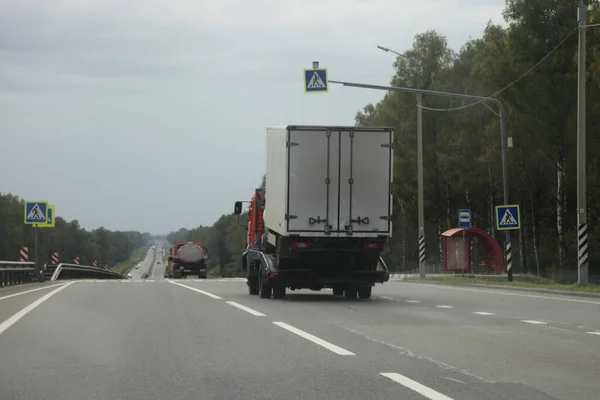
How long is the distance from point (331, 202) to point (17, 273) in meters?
17.4

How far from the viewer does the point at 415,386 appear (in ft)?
26.6

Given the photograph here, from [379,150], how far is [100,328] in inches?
342

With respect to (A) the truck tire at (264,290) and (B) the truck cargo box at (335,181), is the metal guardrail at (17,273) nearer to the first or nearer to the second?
(A) the truck tire at (264,290)

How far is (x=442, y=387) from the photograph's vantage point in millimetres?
8086

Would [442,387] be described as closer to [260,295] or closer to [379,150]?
[379,150]

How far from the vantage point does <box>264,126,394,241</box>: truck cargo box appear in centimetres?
2042

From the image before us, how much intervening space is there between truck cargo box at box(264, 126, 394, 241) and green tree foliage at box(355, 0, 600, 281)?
822 inches

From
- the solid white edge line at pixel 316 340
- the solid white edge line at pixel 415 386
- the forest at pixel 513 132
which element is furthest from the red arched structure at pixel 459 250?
the solid white edge line at pixel 415 386

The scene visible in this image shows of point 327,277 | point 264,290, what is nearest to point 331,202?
point 327,277

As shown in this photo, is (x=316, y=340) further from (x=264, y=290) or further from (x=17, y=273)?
(x=17, y=273)

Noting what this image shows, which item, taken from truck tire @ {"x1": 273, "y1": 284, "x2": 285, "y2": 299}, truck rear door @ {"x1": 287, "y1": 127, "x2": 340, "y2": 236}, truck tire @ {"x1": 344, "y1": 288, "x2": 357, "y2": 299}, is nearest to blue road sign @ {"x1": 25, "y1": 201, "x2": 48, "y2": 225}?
truck tire @ {"x1": 273, "y1": 284, "x2": 285, "y2": 299}

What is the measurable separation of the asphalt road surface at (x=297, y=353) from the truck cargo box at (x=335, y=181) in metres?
2.62

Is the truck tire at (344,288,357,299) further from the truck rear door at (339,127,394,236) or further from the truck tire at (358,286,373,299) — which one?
the truck rear door at (339,127,394,236)

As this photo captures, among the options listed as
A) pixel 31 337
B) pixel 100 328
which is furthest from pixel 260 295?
pixel 31 337
